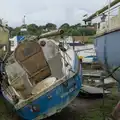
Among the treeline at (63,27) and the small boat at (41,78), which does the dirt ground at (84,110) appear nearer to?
the small boat at (41,78)

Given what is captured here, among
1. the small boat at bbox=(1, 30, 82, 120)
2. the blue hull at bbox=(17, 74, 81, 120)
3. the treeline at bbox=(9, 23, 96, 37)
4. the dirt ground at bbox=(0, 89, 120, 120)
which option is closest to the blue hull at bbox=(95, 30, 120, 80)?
the small boat at bbox=(1, 30, 82, 120)

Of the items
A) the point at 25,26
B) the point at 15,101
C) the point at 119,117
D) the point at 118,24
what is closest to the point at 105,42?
the point at 118,24

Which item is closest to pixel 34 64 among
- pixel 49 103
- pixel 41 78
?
pixel 41 78

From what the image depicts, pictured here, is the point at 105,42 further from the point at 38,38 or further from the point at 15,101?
the point at 15,101

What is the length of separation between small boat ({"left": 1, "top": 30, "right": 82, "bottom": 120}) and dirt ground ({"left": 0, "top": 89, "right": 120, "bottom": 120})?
0.61m

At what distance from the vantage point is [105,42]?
32.6ft

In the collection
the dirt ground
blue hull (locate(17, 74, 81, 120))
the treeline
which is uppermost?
the treeline

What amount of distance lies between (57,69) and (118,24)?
265 cm

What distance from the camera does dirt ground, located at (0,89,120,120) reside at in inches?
348

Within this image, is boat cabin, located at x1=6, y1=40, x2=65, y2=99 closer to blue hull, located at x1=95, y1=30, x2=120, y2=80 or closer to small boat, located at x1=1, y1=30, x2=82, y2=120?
small boat, located at x1=1, y1=30, x2=82, y2=120

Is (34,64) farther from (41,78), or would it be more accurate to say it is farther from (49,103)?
(49,103)

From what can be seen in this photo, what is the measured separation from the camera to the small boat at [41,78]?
7828 mm

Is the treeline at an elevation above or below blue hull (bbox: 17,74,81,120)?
above

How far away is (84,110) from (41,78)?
1.84m
